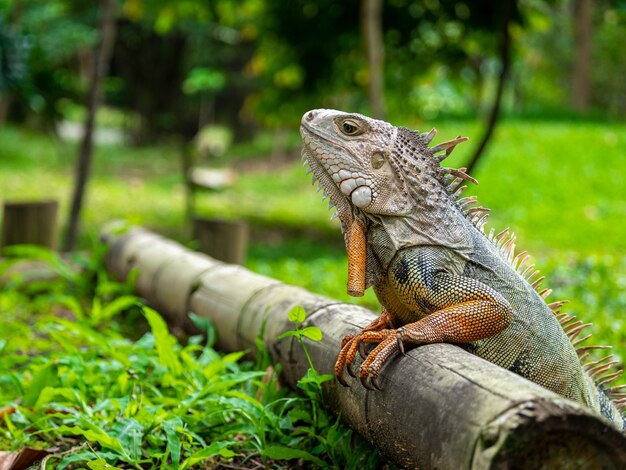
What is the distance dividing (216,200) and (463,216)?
11584 millimetres

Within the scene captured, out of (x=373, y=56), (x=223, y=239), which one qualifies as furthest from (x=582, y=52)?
(x=223, y=239)

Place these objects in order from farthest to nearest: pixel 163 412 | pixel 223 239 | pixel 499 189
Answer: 1. pixel 499 189
2. pixel 223 239
3. pixel 163 412

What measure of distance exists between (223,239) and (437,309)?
14.2ft

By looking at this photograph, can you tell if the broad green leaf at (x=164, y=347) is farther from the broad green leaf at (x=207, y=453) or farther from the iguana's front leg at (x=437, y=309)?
the iguana's front leg at (x=437, y=309)

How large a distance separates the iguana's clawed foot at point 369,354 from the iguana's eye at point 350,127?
0.77 meters

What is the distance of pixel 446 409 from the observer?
242cm

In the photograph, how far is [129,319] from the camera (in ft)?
19.9

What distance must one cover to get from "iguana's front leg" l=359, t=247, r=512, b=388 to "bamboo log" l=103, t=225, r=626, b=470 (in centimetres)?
6

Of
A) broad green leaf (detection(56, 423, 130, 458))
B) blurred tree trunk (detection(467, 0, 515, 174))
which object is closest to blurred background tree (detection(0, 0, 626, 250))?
blurred tree trunk (detection(467, 0, 515, 174))

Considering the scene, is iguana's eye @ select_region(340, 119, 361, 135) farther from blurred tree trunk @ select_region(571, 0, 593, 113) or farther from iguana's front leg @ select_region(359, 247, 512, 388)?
blurred tree trunk @ select_region(571, 0, 593, 113)

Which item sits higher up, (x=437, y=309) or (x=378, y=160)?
(x=378, y=160)

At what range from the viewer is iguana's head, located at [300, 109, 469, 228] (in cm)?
299

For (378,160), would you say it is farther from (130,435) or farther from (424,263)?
(130,435)

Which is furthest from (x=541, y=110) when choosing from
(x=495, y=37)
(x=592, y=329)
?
(x=592, y=329)
